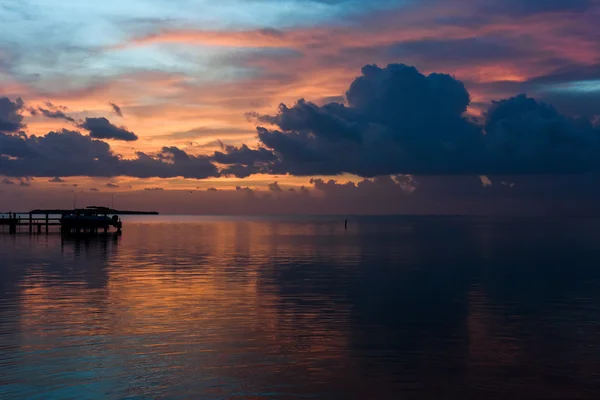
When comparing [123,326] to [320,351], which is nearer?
[320,351]

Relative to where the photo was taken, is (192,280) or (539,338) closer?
(539,338)

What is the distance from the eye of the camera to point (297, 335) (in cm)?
2658

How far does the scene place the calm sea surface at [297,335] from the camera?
63.1 ft

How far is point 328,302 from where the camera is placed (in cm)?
3662

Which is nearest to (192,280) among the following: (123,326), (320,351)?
(123,326)

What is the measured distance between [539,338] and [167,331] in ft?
52.4

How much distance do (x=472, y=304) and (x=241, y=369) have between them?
1970 cm

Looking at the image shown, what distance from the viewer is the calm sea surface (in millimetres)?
19234

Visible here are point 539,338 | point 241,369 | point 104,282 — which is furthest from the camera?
point 104,282

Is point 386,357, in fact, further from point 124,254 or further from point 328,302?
point 124,254

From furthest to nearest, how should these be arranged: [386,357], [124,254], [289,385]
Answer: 1. [124,254]
2. [386,357]
3. [289,385]

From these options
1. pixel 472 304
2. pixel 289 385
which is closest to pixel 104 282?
pixel 472 304

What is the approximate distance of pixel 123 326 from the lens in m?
28.2

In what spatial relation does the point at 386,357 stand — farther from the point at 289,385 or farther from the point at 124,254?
the point at 124,254
